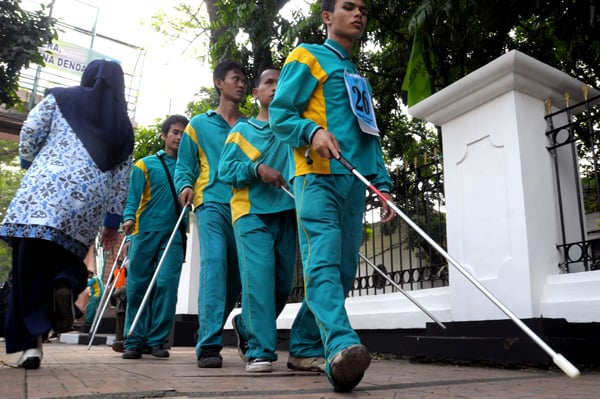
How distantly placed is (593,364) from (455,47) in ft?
18.6

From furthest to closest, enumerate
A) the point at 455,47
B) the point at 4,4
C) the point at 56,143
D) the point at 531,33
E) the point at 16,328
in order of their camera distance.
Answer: the point at 531,33, the point at 455,47, the point at 4,4, the point at 56,143, the point at 16,328

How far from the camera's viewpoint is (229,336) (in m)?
7.01

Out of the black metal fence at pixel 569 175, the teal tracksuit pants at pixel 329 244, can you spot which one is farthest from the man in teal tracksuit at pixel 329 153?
the black metal fence at pixel 569 175

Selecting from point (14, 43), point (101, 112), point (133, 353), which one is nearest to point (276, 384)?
point (101, 112)

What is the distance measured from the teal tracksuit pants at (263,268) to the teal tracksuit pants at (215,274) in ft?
1.01

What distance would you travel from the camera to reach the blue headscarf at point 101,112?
3432mm

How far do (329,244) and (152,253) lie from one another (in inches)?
102

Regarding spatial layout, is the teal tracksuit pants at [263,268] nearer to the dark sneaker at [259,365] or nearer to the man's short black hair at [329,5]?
the dark sneaker at [259,365]

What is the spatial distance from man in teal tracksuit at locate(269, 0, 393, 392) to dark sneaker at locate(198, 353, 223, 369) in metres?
0.70

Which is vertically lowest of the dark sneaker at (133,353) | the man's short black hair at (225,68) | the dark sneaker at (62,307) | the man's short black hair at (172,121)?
the dark sneaker at (133,353)

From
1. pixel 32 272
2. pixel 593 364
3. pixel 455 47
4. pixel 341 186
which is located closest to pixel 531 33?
pixel 455 47

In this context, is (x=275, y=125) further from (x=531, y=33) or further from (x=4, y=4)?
(x=531, y=33)

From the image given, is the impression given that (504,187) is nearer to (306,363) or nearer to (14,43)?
(306,363)

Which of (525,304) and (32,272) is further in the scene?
(525,304)
